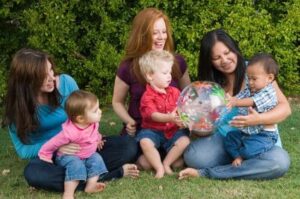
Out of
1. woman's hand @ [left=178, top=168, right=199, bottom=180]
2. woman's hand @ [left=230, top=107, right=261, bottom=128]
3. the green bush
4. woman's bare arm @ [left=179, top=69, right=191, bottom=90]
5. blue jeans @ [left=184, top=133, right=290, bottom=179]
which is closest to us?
woman's hand @ [left=230, top=107, right=261, bottom=128]

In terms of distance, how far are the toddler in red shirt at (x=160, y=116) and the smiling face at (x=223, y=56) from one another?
0.35m

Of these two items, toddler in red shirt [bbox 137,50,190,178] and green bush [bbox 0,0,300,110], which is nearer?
toddler in red shirt [bbox 137,50,190,178]

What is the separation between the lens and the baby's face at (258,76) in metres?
4.28

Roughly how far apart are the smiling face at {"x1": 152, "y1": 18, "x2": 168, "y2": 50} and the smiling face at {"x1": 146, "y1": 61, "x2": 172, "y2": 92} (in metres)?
0.35

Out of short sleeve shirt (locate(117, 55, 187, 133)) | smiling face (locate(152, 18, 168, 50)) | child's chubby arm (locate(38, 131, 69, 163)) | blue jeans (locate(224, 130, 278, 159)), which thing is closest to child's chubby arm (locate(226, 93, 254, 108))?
blue jeans (locate(224, 130, 278, 159))

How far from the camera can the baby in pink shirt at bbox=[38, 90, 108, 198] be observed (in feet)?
13.9

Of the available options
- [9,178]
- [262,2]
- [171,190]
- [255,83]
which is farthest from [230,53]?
[262,2]

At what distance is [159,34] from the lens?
486 centimetres

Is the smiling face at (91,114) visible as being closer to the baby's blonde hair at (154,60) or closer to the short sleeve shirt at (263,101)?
the baby's blonde hair at (154,60)

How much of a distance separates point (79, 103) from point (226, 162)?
4.30 feet

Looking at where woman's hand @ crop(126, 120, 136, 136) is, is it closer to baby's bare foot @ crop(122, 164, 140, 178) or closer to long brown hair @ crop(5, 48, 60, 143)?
baby's bare foot @ crop(122, 164, 140, 178)

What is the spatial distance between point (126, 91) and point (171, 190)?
1.19m

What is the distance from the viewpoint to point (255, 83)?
14.2 feet

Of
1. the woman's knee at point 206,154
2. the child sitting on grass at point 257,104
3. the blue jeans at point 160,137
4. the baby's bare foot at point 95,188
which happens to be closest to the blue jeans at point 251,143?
the child sitting on grass at point 257,104
